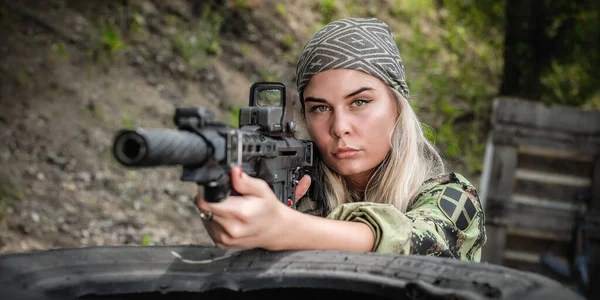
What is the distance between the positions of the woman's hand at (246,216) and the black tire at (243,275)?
120 millimetres

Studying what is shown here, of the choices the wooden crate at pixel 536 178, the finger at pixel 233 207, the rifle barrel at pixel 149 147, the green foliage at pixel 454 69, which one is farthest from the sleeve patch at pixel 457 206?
the green foliage at pixel 454 69

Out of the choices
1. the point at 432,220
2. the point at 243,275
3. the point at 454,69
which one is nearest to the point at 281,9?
the point at 454,69

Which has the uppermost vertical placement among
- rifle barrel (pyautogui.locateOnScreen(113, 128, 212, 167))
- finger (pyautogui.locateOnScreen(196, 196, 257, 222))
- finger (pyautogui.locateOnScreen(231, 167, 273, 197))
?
rifle barrel (pyautogui.locateOnScreen(113, 128, 212, 167))

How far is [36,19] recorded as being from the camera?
5645 millimetres

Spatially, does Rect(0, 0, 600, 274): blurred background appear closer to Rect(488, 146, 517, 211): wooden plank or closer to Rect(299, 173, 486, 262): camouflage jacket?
Rect(488, 146, 517, 211): wooden plank

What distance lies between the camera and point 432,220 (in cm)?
184

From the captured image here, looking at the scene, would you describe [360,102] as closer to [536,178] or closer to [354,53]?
[354,53]

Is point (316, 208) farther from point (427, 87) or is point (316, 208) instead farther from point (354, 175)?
point (427, 87)

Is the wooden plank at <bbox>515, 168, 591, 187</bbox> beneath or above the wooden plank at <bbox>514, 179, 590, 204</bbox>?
above

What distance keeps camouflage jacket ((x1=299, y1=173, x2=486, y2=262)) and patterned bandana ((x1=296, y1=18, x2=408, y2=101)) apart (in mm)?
501

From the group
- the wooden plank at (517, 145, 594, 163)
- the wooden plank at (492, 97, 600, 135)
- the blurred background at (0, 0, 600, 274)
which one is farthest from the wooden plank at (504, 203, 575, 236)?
the blurred background at (0, 0, 600, 274)

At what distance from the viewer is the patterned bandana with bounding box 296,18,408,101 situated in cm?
230

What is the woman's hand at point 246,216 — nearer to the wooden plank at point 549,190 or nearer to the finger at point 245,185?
the finger at point 245,185

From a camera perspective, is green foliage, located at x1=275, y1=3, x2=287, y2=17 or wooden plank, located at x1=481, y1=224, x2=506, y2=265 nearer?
wooden plank, located at x1=481, y1=224, x2=506, y2=265
